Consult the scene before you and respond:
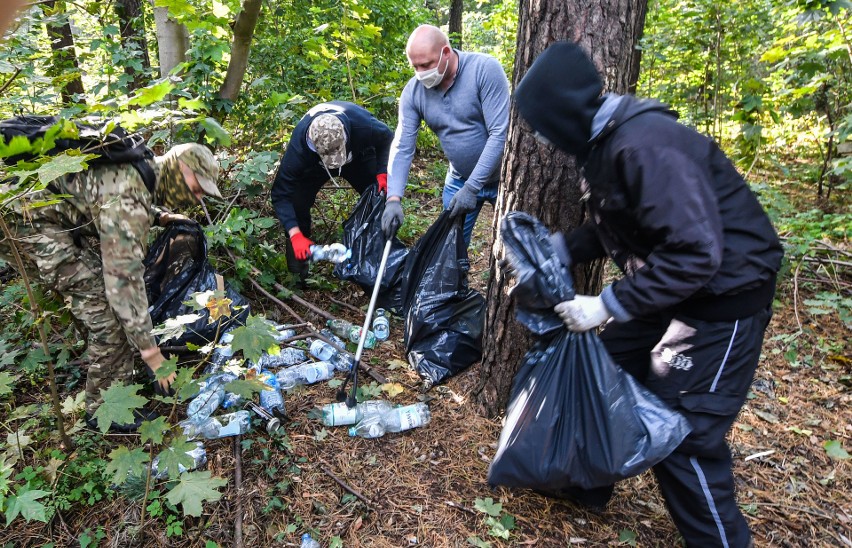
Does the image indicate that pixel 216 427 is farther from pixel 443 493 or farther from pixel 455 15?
pixel 455 15

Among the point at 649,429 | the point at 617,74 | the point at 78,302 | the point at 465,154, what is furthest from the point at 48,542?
the point at 617,74

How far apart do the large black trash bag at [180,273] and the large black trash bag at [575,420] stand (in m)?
1.97

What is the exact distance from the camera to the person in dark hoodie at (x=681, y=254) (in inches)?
60.6

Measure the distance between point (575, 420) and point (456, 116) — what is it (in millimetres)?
2157

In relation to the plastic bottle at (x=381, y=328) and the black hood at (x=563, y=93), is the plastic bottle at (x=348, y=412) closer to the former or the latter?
the plastic bottle at (x=381, y=328)

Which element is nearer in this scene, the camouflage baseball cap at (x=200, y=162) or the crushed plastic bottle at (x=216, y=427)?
the crushed plastic bottle at (x=216, y=427)

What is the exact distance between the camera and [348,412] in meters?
2.68

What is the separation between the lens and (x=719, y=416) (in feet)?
5.65

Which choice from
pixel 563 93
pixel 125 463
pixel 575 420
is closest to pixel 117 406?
pixel 125 463

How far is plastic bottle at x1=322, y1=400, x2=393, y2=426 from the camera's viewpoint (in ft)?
8.73

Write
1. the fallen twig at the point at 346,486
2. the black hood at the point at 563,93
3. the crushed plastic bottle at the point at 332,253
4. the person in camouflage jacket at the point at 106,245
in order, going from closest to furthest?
1. the black hood at the point at 563,93
2. the fallen twig at the point at 346,486
3. the person in camouflage jacket at the point at 106,245
4. the crushed plastic bottle at the point at 332,253

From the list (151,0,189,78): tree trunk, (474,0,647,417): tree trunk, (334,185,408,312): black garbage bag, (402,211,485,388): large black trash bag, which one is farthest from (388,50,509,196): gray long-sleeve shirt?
(151,0,189,78): tree trunk

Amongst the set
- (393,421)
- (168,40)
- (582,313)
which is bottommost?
(393,421)

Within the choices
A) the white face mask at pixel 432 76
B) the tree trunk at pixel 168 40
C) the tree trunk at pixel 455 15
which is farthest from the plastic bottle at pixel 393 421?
the tree trunk at pixel 455 15
